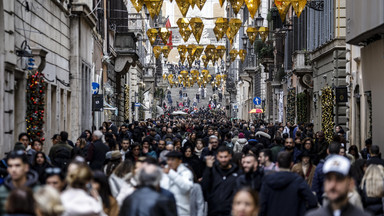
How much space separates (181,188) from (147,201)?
3.06 metres

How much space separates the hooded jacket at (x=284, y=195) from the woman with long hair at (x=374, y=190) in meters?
1.41

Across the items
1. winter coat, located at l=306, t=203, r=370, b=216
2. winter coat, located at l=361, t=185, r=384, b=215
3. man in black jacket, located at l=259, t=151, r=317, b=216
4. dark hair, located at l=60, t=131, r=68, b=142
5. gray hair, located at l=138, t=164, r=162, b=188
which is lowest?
winter coat, located at l=361, t=185, r=384, b=215

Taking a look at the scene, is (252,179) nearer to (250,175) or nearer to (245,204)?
(250,175)

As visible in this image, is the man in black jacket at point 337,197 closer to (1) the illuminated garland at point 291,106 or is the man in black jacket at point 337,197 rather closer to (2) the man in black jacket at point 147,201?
(2) the man in black jacket at point 147,201

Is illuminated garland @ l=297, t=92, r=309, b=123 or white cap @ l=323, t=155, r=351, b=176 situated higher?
illuminated garland @ l=297, t=92, r=309, b=123

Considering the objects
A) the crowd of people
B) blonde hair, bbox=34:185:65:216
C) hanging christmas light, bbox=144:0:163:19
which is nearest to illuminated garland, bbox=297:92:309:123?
hanging christmas light, bbox=144:0:163:19

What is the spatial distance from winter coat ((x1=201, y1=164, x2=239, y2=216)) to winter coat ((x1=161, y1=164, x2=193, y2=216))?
24.5 inches

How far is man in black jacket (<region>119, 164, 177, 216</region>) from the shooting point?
7789 millimetres

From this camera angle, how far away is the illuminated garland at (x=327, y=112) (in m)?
33.6

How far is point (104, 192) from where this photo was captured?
931cm

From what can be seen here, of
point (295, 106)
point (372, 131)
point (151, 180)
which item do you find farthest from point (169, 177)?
point (295, 106)

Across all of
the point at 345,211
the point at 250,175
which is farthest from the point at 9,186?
the point at 250,175

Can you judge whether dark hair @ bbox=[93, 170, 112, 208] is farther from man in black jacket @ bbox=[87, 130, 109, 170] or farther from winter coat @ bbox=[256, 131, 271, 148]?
winter coat @ bbox=[256, 131, 271, 148]

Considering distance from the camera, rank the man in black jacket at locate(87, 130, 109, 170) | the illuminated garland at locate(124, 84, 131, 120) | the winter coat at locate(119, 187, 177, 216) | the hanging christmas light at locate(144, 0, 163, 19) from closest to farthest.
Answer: the winter coat at locate(119, 187, 177, 216) < the man in black jacket at locate(87, 130, 109, 170) < the hanging christmas light at locate(144, 0, 163, 19) < the illuminated garland at locate(124, 84, 131, 120)
